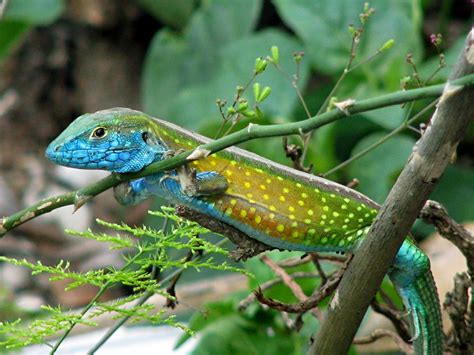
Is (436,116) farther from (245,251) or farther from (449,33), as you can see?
(449,33)

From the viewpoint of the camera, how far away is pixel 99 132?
0.98m

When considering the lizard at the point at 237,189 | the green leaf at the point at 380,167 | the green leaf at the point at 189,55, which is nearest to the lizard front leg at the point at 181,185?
the lizard at the point at 237,189

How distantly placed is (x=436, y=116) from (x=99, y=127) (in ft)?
1.22

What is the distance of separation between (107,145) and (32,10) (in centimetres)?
216

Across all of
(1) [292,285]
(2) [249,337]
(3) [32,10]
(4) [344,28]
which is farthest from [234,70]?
(1) [292,285]

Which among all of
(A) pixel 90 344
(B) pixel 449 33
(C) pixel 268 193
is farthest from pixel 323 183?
(B) pixel 449 33

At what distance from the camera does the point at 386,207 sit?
2.90 ft

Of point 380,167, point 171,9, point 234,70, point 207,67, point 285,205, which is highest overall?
point 171,9

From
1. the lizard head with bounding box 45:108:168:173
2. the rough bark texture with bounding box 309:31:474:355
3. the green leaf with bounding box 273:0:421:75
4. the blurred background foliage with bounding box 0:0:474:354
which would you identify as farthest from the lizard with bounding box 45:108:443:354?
the green leaf with bounding box 273:0:421:75

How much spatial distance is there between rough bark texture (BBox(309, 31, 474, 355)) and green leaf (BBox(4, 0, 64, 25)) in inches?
Answer: 88.0

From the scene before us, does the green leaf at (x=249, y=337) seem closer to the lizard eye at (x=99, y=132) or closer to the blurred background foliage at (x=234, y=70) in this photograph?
the blurred background foliage at (x=234, y=70)

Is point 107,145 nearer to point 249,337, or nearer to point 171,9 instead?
point 249,337

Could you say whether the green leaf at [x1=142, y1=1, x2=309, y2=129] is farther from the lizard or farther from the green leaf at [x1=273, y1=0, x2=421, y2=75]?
the lizard

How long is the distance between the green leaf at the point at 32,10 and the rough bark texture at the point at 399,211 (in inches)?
88.0
